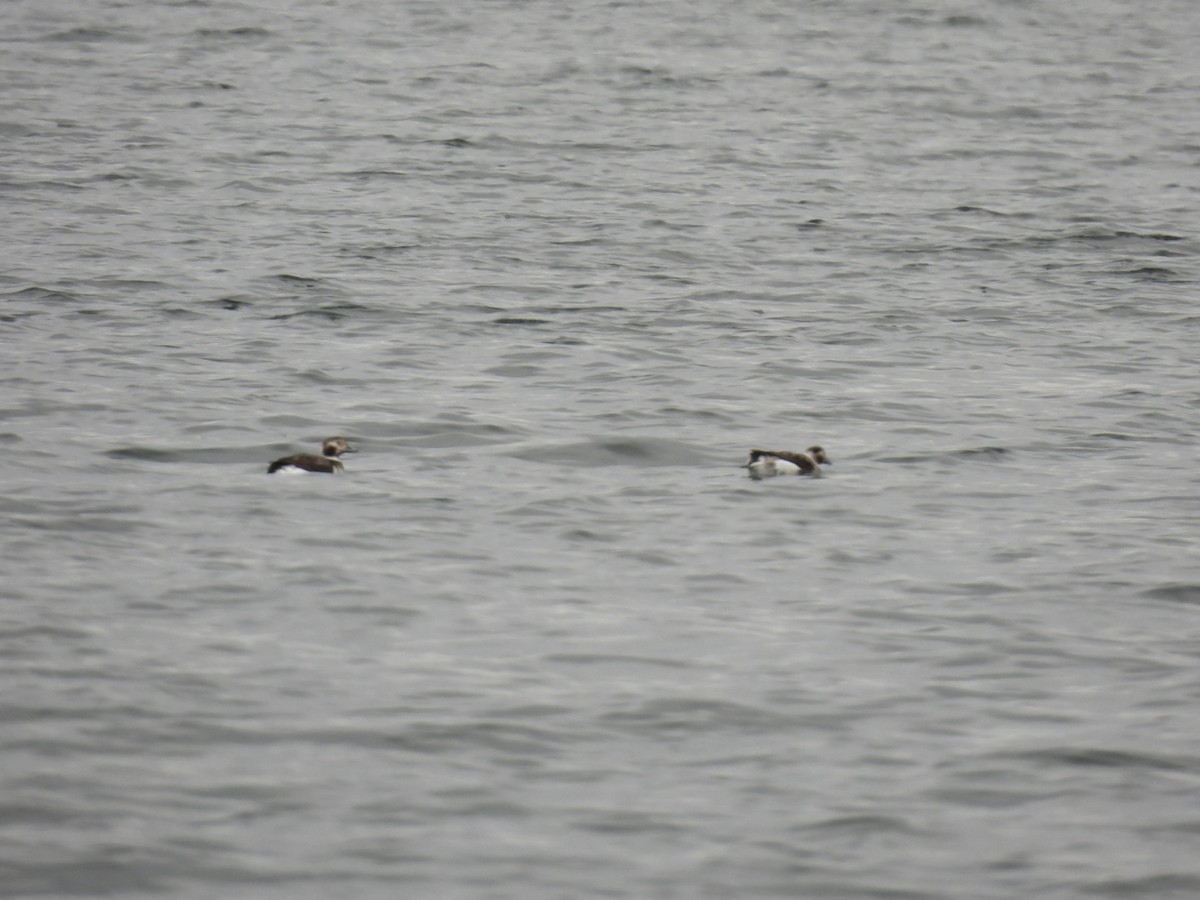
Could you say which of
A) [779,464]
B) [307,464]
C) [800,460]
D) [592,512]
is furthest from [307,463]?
[800,460]

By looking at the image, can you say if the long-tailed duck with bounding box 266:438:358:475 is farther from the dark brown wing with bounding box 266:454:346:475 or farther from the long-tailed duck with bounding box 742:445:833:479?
the long-tailed duck with bounding box 742:445:833:479

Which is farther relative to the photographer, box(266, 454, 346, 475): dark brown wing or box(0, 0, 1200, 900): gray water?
box(266, 454, 346, 475): dark brown wing

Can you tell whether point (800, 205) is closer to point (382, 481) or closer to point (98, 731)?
point (382, 481)

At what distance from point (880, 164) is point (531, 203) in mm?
6287

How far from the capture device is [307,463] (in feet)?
44.7

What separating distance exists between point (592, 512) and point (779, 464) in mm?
1516

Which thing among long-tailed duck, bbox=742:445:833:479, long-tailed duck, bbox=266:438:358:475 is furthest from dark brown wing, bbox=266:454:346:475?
long-tailed duck, bbox=742:445:833:479

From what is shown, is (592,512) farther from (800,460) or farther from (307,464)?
(307,464)

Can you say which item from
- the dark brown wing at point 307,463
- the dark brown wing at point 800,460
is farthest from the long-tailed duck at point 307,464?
the dark brown wing at point 800,460

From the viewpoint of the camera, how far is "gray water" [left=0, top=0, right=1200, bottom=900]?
866 centimetres

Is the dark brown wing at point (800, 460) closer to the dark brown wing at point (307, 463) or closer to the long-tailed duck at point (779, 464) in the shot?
the long-tailed duck at point (779, 464)

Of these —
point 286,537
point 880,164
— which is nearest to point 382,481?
point 286,537

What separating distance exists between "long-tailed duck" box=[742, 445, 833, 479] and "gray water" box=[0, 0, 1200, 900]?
0.48 feet

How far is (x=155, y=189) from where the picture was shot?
25.7 meters
